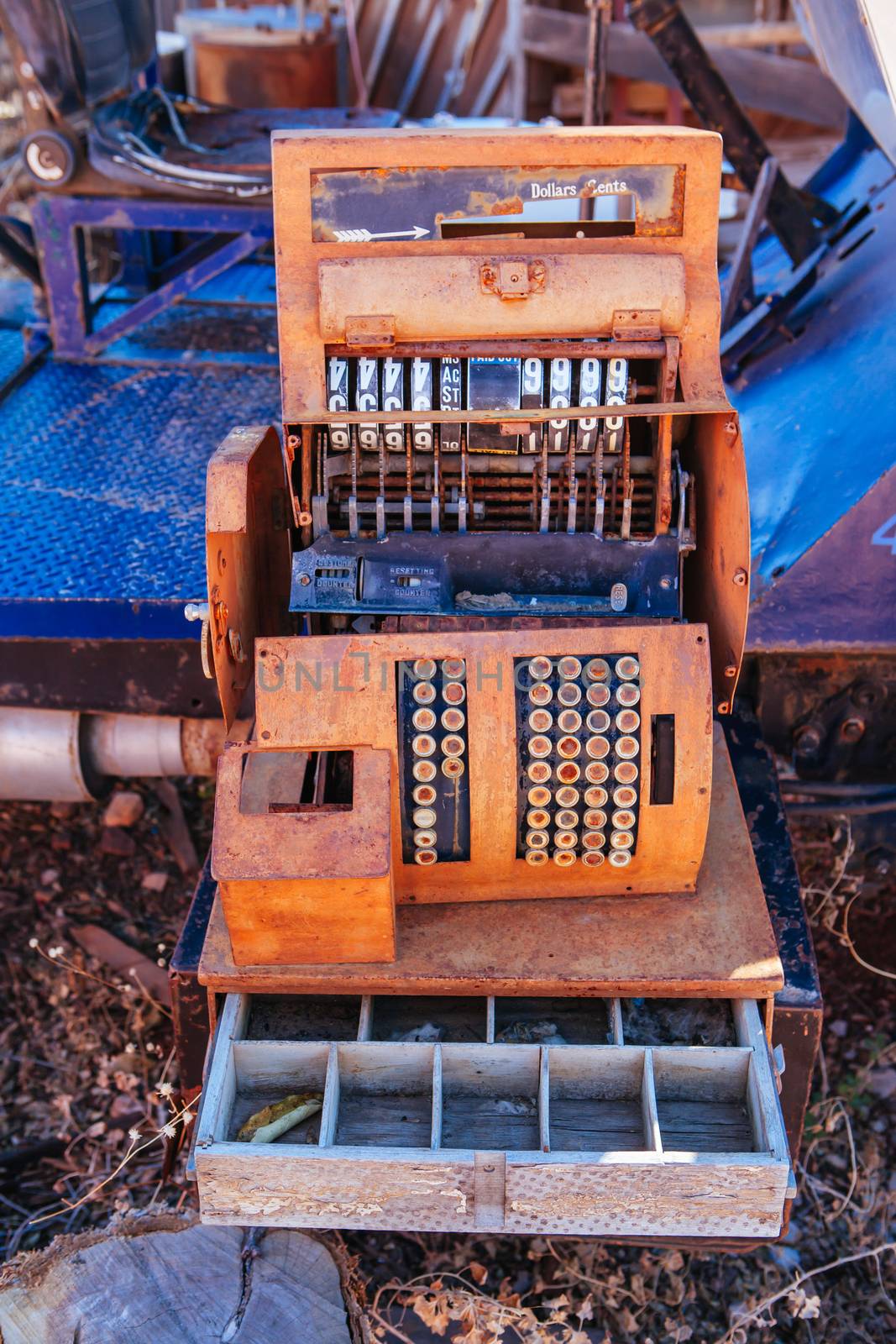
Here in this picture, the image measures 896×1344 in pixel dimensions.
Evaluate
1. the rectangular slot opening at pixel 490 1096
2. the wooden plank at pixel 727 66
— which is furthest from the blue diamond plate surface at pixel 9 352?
the wooden plank at pixel 727 66

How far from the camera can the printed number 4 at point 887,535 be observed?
8.02ft

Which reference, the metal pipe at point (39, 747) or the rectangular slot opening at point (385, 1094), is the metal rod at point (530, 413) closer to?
the rectangular slot opening at point (385, 1094)

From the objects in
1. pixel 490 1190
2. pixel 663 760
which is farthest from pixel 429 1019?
pixel 663 760

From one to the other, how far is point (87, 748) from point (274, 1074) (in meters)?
1.35

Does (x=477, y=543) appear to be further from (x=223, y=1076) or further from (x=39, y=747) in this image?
(x=39, y=747)

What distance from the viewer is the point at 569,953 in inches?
80.1

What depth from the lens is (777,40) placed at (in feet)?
20.6

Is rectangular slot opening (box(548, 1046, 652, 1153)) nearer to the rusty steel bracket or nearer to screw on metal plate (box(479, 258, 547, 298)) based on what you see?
the rusty steel bracket

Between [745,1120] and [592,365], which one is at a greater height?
[592,365]

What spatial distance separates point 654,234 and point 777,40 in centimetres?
497

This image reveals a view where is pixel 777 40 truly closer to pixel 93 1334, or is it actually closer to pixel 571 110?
pixel 571 110

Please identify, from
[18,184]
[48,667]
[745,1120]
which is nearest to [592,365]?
[745,1120]

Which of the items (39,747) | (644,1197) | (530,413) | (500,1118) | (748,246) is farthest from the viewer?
(748,246)

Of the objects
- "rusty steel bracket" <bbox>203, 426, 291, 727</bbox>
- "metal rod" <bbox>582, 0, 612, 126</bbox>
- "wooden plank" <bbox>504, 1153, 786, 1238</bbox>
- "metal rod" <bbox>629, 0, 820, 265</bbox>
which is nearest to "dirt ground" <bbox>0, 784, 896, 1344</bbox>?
"wooden plank" <bbox>504, 1153, 786, 1238</bbox>
